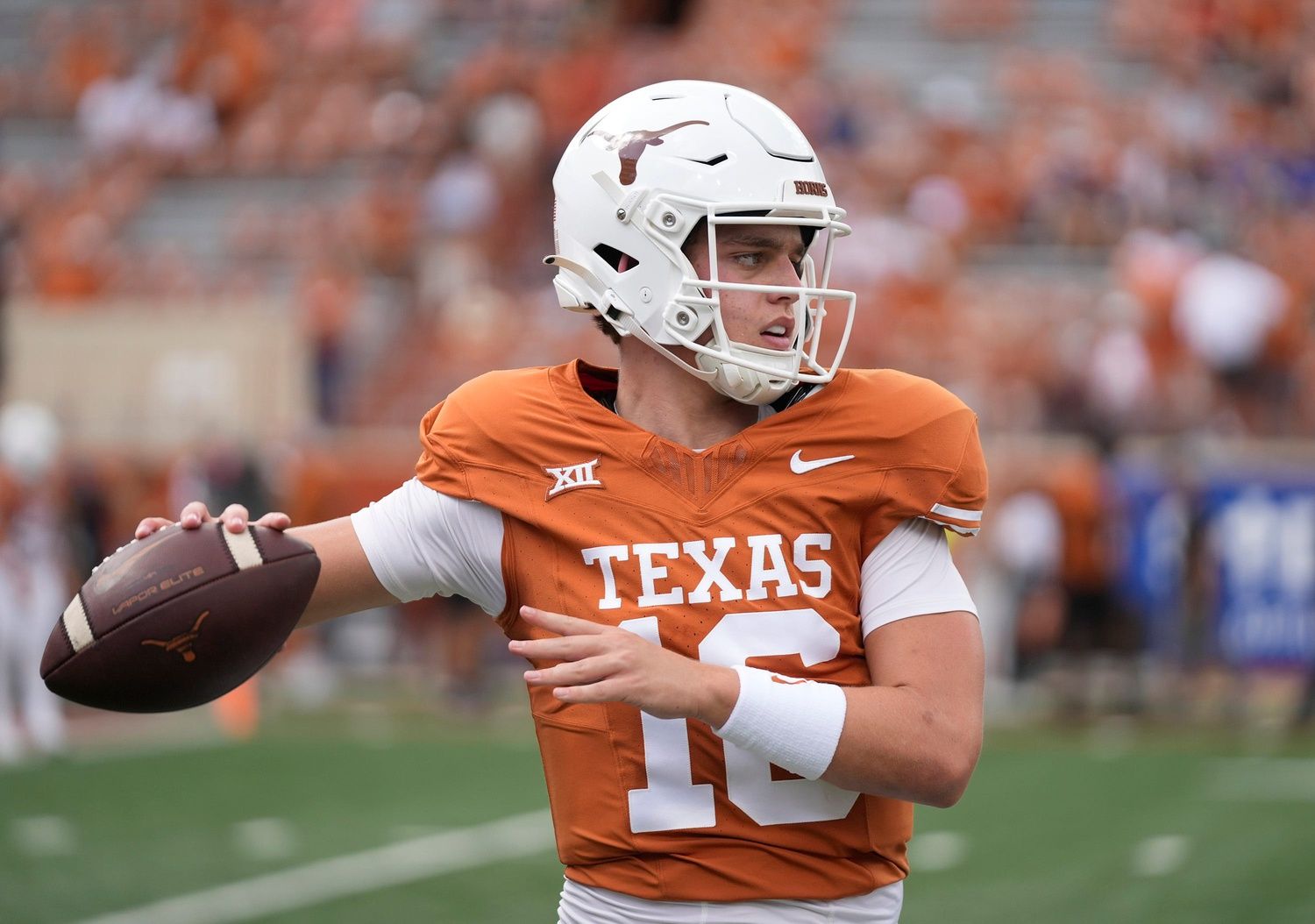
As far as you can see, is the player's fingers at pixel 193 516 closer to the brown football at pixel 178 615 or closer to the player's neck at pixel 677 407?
the brown football at pixel 178 615

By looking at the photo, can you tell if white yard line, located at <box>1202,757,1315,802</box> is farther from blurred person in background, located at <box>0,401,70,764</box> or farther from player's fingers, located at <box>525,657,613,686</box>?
player's fingers, located at <box>525,657,613,686</box>

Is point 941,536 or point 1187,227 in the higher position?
point 941,536

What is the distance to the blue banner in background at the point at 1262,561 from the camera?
1042cm

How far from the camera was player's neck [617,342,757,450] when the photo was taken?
2.57 metres

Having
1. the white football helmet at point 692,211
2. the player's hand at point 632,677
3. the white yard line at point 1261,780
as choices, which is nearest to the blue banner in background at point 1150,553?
the white yard line at point 1261,780

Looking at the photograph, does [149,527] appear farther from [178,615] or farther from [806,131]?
[806,131]

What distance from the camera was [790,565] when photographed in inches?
95.2

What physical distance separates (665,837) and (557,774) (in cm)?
21

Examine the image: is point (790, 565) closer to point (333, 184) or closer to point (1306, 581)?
point (1306, 581)

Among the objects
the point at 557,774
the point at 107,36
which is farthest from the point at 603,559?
the point at 107,36

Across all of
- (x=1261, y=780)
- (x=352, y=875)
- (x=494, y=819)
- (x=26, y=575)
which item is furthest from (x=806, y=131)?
(x=352, y=875)

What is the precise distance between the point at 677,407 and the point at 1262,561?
28.4 feet

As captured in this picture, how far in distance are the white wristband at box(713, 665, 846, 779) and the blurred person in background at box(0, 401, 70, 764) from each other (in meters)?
7.94

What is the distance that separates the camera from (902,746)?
2.29 m
